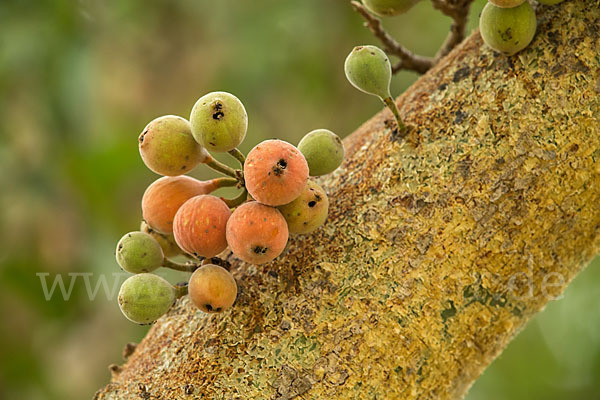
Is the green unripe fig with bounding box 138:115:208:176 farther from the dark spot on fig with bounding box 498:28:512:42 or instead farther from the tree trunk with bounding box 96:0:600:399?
the dark spot on fig with bounding box 498:28:512:42

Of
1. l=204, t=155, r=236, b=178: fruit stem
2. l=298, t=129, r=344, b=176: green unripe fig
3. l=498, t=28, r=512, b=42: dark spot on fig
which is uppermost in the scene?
l=498, t=28, r=512, b=42: dark spot on fig

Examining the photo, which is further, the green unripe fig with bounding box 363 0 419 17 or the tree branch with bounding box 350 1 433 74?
the tree branch with bounding box 350 1 433 74

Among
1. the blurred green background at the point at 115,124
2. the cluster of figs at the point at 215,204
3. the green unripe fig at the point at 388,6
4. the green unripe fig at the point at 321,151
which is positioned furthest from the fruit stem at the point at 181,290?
the blurred green background at the point at 115,124

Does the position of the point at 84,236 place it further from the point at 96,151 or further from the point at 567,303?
the point at 567,303

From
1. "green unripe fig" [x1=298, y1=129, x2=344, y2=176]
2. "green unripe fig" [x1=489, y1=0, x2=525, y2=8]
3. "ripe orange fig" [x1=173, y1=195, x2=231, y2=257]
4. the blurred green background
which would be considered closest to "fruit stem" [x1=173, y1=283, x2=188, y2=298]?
"ripe orange fig" [x1=173, y1=195, x2=231, y2=257]

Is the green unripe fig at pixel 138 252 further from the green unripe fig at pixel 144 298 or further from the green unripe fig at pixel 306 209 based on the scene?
the green unripe fig at pixel 306 209

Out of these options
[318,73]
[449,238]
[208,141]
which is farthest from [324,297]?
[318,73]
